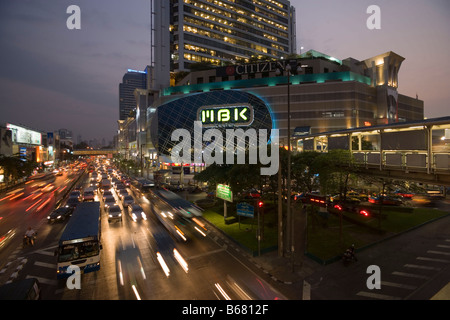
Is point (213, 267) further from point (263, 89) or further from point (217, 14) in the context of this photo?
point (217, 14)

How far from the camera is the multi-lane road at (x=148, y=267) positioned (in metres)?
11.9

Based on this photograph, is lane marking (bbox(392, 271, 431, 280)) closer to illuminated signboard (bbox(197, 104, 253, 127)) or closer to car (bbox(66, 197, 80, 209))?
illuminated signboard (bbox(197, 104, 253, 127))

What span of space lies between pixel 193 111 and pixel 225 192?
49228 millimetres

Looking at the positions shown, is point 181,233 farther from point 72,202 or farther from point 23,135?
point 23,135

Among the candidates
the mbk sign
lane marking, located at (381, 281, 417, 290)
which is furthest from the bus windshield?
the mbk sign

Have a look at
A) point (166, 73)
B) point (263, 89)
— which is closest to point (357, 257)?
point (263, 89)

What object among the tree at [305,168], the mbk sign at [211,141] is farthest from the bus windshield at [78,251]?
the mbk sign at [211,141]

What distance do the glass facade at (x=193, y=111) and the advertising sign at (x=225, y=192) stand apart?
3934 centimetres

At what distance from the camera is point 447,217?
2653cm

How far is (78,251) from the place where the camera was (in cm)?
1308

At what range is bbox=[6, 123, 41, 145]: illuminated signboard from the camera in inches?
2762

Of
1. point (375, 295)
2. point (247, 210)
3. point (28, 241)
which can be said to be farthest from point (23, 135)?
point (375, 295)

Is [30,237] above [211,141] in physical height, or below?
below

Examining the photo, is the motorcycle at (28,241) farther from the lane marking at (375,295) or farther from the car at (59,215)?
the lane marking at (375,295)
